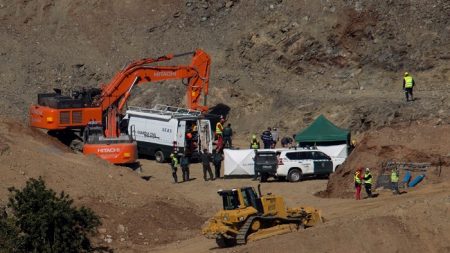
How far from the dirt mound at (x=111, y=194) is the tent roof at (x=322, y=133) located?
374 inches

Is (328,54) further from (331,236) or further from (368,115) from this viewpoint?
(331,236)

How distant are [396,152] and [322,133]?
653cm

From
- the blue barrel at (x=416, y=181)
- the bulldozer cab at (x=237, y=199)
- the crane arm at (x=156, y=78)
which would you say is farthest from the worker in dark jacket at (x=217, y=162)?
the bulldozer cab at (x=237, y=199)

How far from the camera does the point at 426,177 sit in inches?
1524

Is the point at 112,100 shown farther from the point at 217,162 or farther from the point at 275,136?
the point at 275,136

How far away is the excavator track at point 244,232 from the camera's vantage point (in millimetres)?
30219

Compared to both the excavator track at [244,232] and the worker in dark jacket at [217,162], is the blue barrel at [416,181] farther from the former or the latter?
the excavator track at [244,232]

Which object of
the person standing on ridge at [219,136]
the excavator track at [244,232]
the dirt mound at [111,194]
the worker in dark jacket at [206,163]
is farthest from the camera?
the person standing on ridge at [219,136]

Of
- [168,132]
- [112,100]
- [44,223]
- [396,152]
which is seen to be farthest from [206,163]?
[44,223]

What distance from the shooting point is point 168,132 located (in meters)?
47.2

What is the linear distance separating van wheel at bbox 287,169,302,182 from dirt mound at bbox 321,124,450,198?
7.98 feet

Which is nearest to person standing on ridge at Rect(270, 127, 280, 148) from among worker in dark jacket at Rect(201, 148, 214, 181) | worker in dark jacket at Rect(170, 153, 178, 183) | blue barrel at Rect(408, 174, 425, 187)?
worker in dark jacket at Rect(201, 148, 214, 181)

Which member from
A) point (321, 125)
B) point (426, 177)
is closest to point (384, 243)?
point (426, 177)

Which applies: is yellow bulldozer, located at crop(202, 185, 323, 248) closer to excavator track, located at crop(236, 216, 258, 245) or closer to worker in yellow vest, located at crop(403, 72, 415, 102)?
excavator track, located at crop(236, 216, 258, 245)
